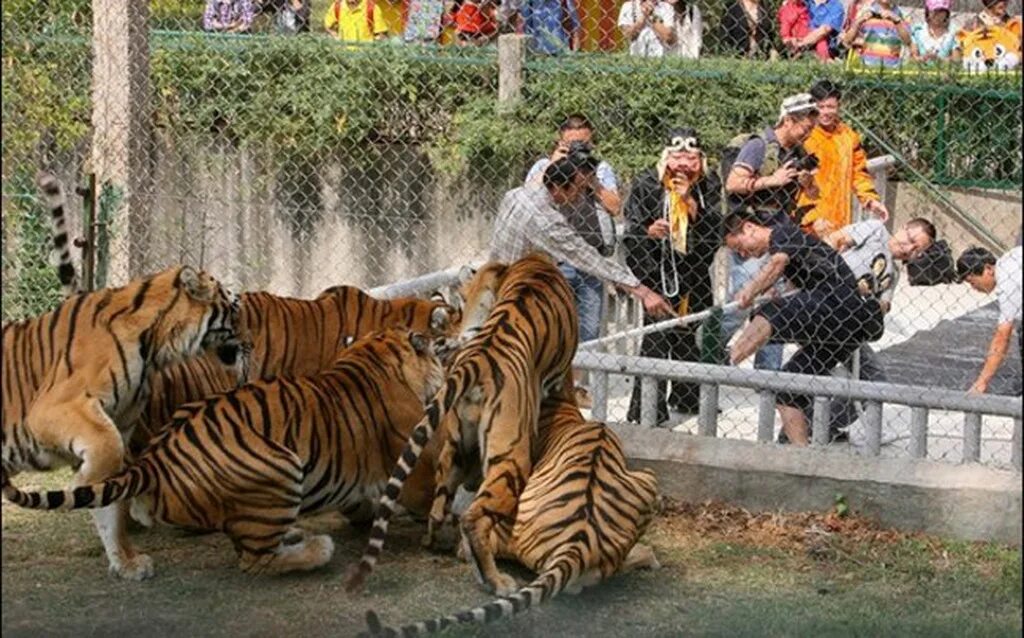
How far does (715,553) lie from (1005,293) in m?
1.53

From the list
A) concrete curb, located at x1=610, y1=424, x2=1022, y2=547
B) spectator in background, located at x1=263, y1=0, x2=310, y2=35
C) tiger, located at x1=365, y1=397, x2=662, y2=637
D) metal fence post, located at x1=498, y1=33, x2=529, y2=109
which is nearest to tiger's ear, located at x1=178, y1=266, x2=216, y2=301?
tiger, located at x1=365, y1=397, x2=662, y2=637

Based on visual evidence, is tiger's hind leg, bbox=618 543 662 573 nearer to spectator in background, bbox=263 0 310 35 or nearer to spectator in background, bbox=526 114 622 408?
spectator in background, bbox=526 114 622 408

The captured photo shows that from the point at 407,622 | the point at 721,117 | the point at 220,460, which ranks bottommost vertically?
the point at 407,622

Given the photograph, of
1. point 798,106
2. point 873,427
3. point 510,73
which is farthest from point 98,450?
point 510,73

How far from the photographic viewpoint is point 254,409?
6.24 m

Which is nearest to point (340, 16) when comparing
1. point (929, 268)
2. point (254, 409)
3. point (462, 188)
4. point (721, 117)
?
point (462, 188)

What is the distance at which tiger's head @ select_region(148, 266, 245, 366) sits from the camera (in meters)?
6.25

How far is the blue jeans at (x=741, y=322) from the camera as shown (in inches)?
309

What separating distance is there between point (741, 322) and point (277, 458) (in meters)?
2.49

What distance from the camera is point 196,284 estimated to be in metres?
6.35

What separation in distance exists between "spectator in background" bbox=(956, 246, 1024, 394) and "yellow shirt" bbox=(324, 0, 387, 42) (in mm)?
3771

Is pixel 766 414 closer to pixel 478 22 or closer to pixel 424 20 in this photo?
pixel 478 22

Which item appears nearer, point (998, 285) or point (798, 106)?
point (998, 285)

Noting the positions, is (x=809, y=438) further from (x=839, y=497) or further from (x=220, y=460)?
(x=220, y=460)
